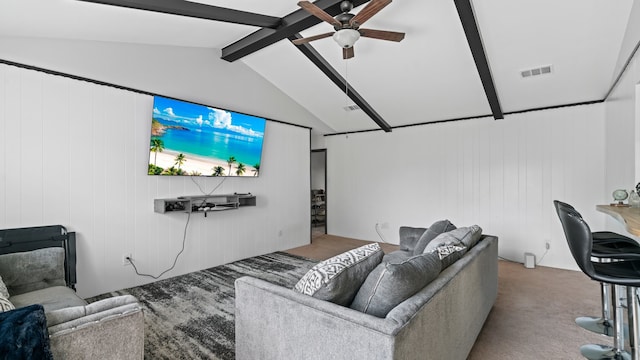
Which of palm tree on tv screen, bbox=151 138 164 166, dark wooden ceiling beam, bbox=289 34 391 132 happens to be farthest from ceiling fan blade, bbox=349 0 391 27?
palm tree on tv screen, bbox=151 138 164 166

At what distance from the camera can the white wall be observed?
434cm

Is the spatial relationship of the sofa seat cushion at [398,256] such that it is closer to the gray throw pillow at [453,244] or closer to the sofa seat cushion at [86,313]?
the gray throw pillow at [453,244]

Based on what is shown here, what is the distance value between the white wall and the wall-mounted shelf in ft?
8.80

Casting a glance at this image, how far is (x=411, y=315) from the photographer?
1298 millimetres

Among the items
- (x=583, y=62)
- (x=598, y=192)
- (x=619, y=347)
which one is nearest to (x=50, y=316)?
(x=619, y=347)

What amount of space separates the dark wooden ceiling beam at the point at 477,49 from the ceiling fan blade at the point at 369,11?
90 centimetres

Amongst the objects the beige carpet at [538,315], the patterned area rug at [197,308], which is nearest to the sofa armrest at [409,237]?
the beige carpet at [538,315]

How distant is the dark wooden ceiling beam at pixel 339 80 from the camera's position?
13.4ft

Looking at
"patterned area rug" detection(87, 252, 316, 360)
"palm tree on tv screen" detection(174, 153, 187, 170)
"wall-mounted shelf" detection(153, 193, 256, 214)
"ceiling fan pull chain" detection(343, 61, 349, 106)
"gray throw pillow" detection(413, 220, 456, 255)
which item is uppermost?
"ceiling fan pull chain" detection(343, 61, 349, 106)

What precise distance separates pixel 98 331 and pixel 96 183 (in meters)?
2.60

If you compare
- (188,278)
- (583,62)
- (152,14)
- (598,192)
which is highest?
(152,14)

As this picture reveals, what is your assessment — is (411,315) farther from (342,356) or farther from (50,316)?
(50,316)

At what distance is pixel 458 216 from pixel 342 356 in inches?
182

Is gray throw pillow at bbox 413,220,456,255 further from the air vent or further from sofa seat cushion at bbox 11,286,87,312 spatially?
sofa seat cushion at bbox 11,286,87,312
